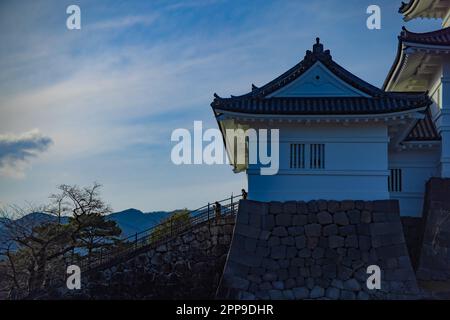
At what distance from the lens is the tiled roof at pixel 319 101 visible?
14.9 m

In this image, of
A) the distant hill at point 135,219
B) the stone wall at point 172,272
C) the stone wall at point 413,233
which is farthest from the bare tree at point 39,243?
the distant hill at point 135,219

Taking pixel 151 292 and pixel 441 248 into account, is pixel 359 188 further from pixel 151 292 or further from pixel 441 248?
pixel 151 292

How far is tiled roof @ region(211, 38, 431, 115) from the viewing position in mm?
14898

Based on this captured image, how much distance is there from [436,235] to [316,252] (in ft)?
10.9

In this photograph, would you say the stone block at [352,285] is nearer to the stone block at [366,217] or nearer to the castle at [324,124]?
the stone block at [366,217]

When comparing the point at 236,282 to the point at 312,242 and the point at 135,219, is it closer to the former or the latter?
the point at 312,242

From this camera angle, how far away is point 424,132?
17141mm

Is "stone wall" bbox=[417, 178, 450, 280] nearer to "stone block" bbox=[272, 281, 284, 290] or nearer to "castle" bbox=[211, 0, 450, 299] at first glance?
"castle" bbox=[211, 0, 450, 299]

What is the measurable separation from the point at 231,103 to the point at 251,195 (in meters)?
2.23

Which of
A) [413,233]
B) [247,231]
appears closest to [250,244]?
[247,231]

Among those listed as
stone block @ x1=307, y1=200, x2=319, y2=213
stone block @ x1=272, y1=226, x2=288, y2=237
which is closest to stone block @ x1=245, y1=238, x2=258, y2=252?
stone block @ x1=272, y1=226, x2=288, y2=237

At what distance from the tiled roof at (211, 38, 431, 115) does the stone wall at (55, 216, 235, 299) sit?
3150mm
